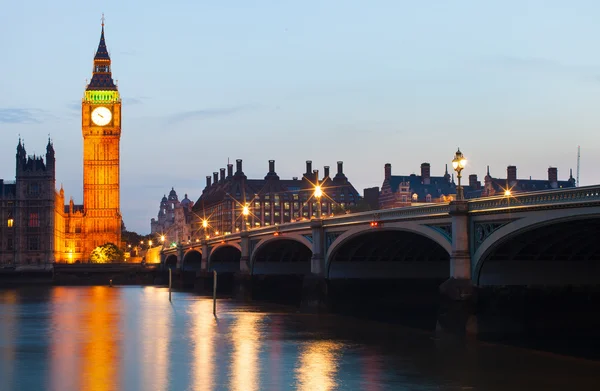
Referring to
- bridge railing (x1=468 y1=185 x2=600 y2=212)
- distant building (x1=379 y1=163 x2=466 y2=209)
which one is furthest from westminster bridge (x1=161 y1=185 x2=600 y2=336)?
distant building (x1=379 y1=163 x2=466 y2=209)

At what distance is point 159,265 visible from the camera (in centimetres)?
16862

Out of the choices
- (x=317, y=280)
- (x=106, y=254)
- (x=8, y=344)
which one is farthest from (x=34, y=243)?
(x=8, y=344)

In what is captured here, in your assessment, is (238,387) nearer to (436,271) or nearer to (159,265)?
(436,271)

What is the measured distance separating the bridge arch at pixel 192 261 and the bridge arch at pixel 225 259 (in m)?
14.5

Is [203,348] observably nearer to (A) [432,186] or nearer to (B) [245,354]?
(B) [245,354]

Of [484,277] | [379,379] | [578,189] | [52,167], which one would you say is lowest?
[379,379]

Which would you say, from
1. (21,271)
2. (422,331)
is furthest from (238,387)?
(21,271)

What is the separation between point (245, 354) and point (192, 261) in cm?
11371

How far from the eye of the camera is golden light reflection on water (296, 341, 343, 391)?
3205 centimetres

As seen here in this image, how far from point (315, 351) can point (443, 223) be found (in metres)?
15.3

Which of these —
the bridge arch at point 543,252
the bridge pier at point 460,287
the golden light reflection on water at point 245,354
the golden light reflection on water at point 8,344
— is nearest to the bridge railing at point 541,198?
the bridge arch at point 543,252

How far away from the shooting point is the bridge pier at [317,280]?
240 ft

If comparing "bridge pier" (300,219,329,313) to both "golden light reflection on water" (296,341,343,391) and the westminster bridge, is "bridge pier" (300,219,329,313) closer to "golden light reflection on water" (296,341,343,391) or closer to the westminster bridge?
the westminster bridge

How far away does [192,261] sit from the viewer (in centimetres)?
15325
